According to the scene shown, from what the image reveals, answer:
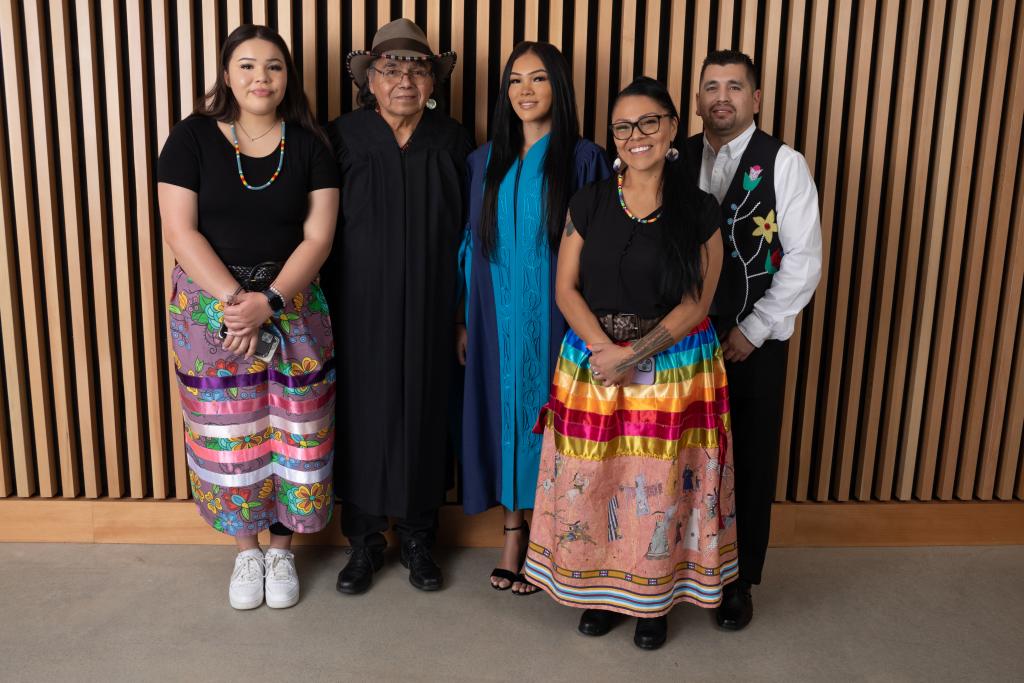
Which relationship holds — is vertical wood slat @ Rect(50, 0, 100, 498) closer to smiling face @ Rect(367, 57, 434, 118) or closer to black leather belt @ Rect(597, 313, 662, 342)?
smiling face @ Rect(367, 57, 434, 118)

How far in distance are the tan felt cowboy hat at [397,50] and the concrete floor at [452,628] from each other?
1727 millimetres

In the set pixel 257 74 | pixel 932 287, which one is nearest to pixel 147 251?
pixel 257 74

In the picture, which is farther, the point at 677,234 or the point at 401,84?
the point at 401,84

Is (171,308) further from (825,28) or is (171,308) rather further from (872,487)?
(872,487)

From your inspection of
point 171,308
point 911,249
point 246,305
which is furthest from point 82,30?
point 911,249

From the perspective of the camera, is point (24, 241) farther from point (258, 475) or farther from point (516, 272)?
point (516, 272)

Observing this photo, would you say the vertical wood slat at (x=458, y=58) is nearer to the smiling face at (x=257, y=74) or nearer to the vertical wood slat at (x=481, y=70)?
the vertical wood slat at (x=481, y=70)

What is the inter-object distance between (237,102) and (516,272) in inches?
39.1

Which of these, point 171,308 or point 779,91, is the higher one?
point 779,91

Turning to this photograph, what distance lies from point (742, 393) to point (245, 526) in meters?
1.64

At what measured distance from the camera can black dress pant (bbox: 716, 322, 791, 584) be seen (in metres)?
2.64

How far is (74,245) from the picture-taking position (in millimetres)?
3041

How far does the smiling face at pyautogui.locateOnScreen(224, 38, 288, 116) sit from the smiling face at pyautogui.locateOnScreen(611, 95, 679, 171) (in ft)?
3.32

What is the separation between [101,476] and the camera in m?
3.32
